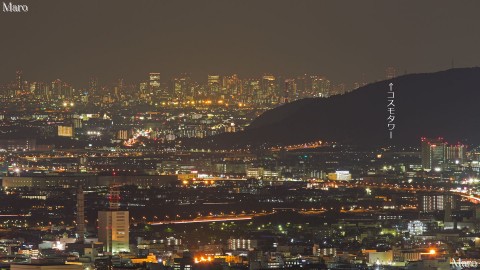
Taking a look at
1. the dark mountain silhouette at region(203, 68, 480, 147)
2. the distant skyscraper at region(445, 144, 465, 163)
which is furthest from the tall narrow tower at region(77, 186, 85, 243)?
the dark mountain silhouette at region(203, 68, 480, 147)

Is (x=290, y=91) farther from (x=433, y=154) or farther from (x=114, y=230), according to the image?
(x=114, y=230)

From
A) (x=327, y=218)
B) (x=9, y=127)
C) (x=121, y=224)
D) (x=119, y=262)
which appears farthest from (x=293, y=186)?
(x=119, y=262)

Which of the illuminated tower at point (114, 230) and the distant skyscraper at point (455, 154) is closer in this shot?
the illuminated tower at point (114, 230)

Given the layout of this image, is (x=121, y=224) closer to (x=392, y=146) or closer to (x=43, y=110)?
(x=392, y=146)

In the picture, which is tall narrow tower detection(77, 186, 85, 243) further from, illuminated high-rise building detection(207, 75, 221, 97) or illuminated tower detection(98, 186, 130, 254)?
illuminated high-rise building detection(207, 75, 221, 97)

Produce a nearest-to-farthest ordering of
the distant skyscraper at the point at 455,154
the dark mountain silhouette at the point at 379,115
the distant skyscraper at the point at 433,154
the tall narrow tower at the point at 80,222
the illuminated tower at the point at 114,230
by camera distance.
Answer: the illuminated tower at the point at 114,230 < the tall narrow tower at the point at 80,222 < the distant skyscraper at the point at 433,154 < the distant skyscraper at the point at 455,154 < the dark mountain silhouette at the point at 379,115

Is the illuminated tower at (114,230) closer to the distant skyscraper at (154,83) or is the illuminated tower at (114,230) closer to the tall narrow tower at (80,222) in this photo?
the tall narrow tower at (80,222)

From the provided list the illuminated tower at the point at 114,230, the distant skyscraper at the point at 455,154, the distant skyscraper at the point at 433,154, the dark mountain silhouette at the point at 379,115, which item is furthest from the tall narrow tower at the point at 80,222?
the dark mountain silhouette at the point at 379,115

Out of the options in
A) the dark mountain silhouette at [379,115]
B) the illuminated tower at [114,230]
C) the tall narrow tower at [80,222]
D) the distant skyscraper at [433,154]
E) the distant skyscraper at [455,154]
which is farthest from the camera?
the dark mountain silhouette at [379,115]
